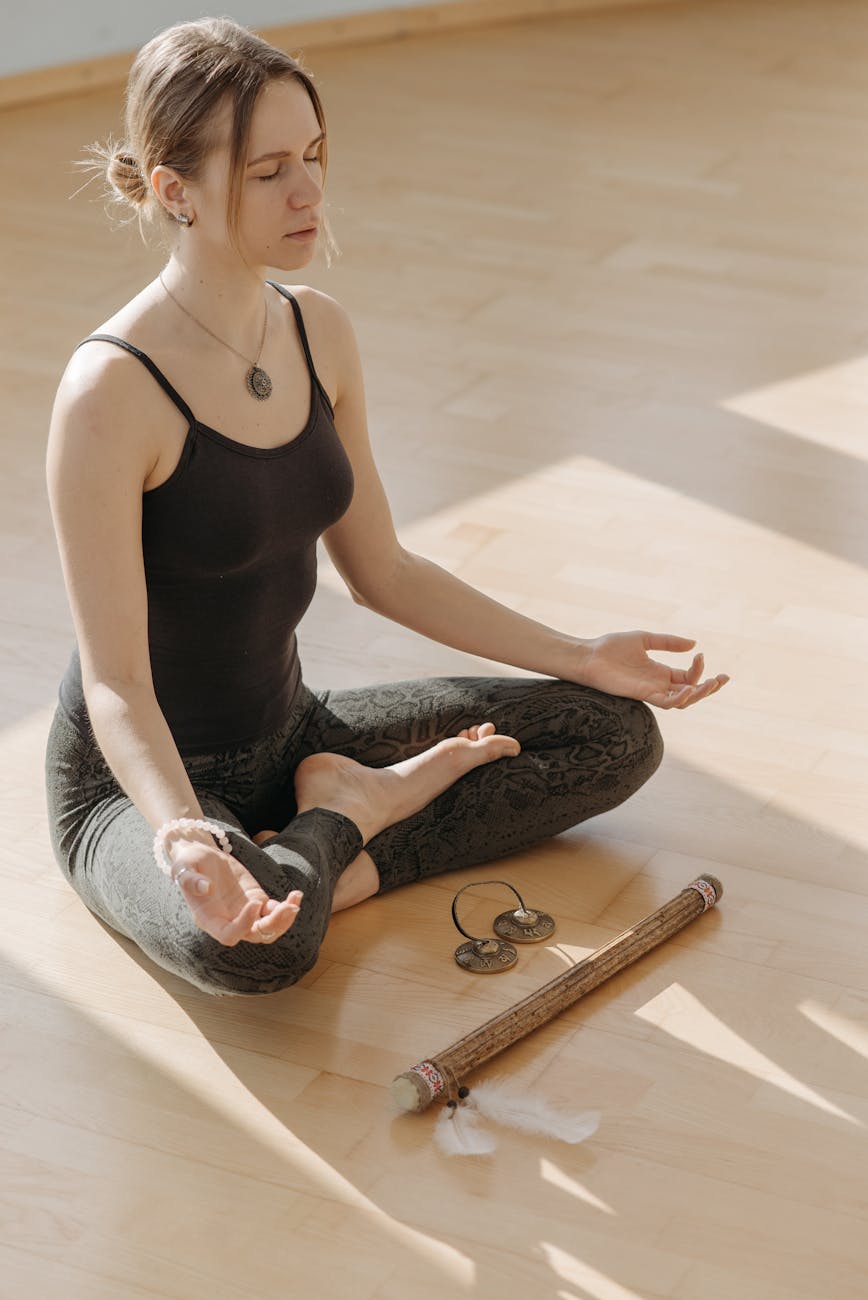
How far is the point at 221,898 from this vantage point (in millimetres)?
1715

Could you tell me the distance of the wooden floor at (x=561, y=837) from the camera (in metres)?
1.65

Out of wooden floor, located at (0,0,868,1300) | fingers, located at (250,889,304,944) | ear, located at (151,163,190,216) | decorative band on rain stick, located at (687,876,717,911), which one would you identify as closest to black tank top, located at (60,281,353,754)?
ear, located at (151,163,190,216)

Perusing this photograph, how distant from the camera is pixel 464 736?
2.22m

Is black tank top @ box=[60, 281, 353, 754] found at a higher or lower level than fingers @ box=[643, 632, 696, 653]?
higher

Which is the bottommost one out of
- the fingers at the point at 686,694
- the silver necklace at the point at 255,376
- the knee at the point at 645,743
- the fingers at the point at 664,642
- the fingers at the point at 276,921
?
the knee at the point at 645,743

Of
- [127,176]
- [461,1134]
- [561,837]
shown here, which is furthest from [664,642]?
[127,176]

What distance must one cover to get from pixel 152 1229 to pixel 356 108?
4.71 metres

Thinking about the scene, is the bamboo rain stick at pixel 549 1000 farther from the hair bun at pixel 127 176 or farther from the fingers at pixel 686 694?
the hair bun at pixel 127 176

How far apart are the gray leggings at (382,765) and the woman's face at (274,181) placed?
22.8 inches

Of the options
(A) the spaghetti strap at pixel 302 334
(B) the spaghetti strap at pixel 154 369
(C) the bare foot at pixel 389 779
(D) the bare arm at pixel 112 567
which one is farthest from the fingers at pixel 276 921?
(A) the spaghetti strap at pixel 302 334

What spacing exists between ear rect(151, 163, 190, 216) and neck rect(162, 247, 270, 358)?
61 millimetres

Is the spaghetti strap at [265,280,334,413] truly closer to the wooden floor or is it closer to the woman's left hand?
the woman's left hand

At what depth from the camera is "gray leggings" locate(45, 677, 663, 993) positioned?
198cm

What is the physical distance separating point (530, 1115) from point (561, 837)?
562 mm
